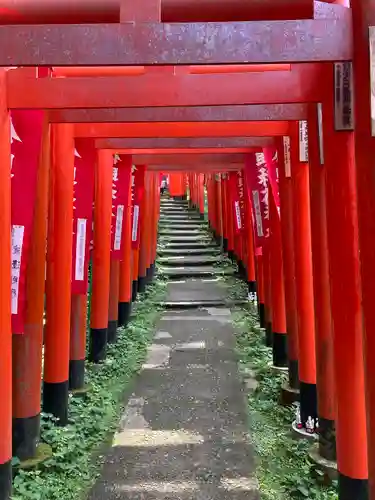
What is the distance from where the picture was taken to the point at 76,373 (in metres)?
6.24

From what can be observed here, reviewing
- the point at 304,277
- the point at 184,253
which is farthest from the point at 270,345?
the point at 184,253

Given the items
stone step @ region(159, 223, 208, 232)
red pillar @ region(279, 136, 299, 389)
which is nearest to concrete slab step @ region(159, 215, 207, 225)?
stone step @ region(159, 223, 208, 232)

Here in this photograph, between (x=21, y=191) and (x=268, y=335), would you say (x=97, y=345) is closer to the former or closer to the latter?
(x=268, y=335)

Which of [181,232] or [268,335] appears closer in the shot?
[268,335]

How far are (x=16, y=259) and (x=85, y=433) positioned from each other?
2265mm

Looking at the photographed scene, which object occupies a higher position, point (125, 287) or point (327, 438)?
point (125, 287)

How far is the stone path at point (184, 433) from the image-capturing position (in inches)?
165

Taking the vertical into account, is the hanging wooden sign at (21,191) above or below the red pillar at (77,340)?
above

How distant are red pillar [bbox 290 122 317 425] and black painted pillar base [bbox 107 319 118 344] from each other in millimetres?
4223

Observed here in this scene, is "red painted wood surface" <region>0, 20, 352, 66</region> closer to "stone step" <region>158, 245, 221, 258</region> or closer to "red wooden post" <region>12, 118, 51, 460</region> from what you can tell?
"red wooden post" <region>12, 118, 51, 460</region>

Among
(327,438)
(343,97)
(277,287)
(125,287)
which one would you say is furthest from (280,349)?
(343,97)

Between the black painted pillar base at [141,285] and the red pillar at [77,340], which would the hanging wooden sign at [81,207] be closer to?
the red pillar at [77,340]

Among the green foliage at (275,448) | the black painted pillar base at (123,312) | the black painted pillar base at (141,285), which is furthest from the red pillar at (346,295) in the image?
the black painted pillar base at (141,285)

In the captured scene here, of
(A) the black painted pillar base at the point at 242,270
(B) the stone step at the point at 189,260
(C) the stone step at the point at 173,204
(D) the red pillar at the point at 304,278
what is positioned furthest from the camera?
(C) the stone step at the point at 173,204
